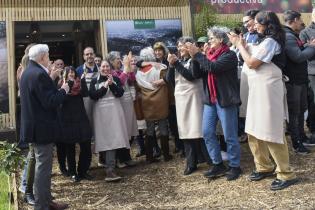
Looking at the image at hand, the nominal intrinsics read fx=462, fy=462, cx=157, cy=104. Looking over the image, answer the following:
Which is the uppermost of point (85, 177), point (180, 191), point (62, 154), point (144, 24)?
point (144, 24)

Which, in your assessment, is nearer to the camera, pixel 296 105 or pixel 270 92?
pixel 270 92

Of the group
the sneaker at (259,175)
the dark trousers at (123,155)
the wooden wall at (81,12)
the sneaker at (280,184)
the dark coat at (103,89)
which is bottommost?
the sneaker at (280,184)

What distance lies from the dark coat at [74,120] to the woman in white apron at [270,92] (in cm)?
236

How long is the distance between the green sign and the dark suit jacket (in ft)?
19.4

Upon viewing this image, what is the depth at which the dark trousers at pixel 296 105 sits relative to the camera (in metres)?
6.54

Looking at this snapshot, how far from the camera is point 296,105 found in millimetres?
6578

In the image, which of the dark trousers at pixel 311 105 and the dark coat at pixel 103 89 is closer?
the dark coat at pixel 103 89

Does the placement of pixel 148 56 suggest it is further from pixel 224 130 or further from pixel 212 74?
pixel 224 130

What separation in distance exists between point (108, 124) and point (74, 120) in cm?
49

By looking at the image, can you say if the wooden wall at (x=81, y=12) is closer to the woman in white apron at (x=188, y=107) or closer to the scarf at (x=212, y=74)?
the woman in white apron at (x=188, y=107)

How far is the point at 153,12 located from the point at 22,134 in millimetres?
6531

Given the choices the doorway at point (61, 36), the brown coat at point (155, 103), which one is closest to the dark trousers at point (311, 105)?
the brown coat at point (155, 103)

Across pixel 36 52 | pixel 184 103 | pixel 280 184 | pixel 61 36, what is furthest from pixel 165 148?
pixel 61 36

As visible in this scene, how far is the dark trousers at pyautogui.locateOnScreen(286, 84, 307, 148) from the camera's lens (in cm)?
654
